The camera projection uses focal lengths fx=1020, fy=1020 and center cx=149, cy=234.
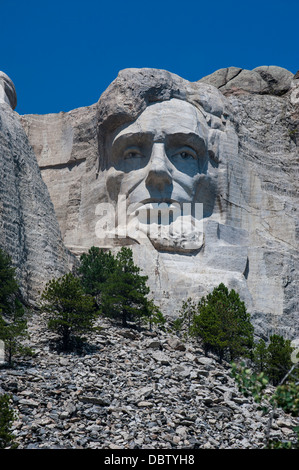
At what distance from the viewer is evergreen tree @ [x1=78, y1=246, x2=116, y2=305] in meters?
22.8

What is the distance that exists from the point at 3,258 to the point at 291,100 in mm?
12875

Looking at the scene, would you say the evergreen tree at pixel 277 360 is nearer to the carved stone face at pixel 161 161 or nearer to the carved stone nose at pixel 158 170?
the carved stone face at pixel 161 161

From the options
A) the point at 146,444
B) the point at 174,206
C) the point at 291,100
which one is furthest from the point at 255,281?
the point at 146,444

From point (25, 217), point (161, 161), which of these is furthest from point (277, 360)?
point (161, 161)

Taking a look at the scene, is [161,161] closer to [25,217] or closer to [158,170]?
[158,170]

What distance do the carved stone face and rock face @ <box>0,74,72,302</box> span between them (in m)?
2.70

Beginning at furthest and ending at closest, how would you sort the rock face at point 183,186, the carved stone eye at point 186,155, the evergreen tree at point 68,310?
the carved stone eye at point 186,155, the rock face at point 183,186, the evergreen tree at point 68,310

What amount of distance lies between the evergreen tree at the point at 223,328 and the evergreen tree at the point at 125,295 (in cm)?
123

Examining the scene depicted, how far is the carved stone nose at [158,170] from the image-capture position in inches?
1012

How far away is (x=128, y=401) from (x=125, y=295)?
5456 mm

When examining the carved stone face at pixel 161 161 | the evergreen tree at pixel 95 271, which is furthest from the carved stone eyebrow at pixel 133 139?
the evergreen tree at pixel 95 271

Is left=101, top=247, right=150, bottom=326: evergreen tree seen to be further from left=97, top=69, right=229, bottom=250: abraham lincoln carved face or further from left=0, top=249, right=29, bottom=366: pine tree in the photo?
left=97, top=69, right=229, bottom=250: abraham lincoln carved face

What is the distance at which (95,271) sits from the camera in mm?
23172

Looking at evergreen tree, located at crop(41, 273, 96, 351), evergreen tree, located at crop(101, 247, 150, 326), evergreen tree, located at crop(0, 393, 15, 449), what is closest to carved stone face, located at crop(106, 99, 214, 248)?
evergreen tree, located at crop(101, 247, 150, 326)
